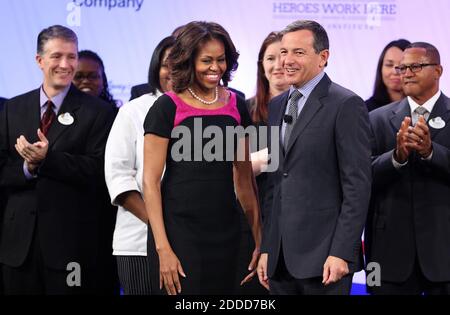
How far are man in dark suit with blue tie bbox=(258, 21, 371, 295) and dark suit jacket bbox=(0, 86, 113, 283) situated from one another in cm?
118

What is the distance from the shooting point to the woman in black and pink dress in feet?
11.2

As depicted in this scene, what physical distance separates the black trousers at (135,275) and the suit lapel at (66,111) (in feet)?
2.47

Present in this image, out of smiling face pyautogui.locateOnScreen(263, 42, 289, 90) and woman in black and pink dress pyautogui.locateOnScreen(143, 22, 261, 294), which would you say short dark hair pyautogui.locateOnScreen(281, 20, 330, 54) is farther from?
smiling face pyautogui.locateOnScreen(263, 42, 289, 90)

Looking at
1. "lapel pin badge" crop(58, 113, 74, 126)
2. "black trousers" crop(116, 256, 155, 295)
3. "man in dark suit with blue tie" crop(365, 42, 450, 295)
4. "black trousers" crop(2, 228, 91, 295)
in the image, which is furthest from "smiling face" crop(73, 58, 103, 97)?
"man in dark suit with blue tie" crop(365, 42, 450, 295)

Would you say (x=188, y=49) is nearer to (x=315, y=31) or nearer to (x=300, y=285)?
(x=315, y=31)

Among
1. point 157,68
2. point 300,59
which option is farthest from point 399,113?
point 157,68

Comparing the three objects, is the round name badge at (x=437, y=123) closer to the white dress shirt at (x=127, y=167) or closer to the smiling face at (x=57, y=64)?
the white dress shirt at (x=127, y=167)

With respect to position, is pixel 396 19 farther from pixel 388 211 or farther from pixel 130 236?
pixel 130 236

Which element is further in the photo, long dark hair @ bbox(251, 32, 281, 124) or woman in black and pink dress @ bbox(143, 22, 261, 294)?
long dark hair @ bbox(251, 32, 281, 124)

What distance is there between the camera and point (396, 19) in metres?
5.60

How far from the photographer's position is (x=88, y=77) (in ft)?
16.6

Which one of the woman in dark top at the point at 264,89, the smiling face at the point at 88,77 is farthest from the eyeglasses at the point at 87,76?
the woman in dark top at the point at 264,89

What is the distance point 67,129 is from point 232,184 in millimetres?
1247
